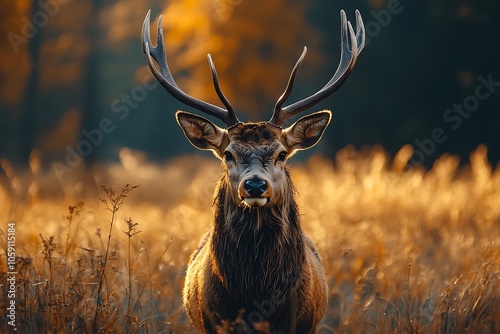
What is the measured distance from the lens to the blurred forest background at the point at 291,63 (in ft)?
67.4

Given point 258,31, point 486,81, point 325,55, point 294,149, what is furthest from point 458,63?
point 294,149

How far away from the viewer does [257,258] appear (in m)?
5.59

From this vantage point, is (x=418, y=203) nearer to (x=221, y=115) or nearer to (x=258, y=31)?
(x=221, y=115)

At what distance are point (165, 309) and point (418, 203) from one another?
598 centimetres

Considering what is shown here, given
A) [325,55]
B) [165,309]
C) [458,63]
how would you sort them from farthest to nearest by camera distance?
[325,55] < [458,63] < [165,309]

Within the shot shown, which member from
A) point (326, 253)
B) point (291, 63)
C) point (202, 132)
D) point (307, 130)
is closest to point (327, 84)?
point (307, 130)

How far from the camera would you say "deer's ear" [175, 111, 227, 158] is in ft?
20.1

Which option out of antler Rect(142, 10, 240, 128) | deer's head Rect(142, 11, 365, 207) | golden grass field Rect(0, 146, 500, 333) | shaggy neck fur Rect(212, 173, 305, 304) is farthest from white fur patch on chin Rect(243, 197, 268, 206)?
antler Rect(142, 10, 240, 128)

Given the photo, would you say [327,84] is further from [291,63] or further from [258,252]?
[291,63]

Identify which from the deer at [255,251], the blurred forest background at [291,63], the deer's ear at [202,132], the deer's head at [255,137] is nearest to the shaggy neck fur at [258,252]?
the deer at [255,251]

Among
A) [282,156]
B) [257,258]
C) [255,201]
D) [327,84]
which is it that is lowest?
[257,258]

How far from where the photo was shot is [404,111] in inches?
879

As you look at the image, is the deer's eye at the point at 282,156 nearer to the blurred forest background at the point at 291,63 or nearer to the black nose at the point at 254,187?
the black nose at the point at 254,187

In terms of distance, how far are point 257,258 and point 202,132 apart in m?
1.19
